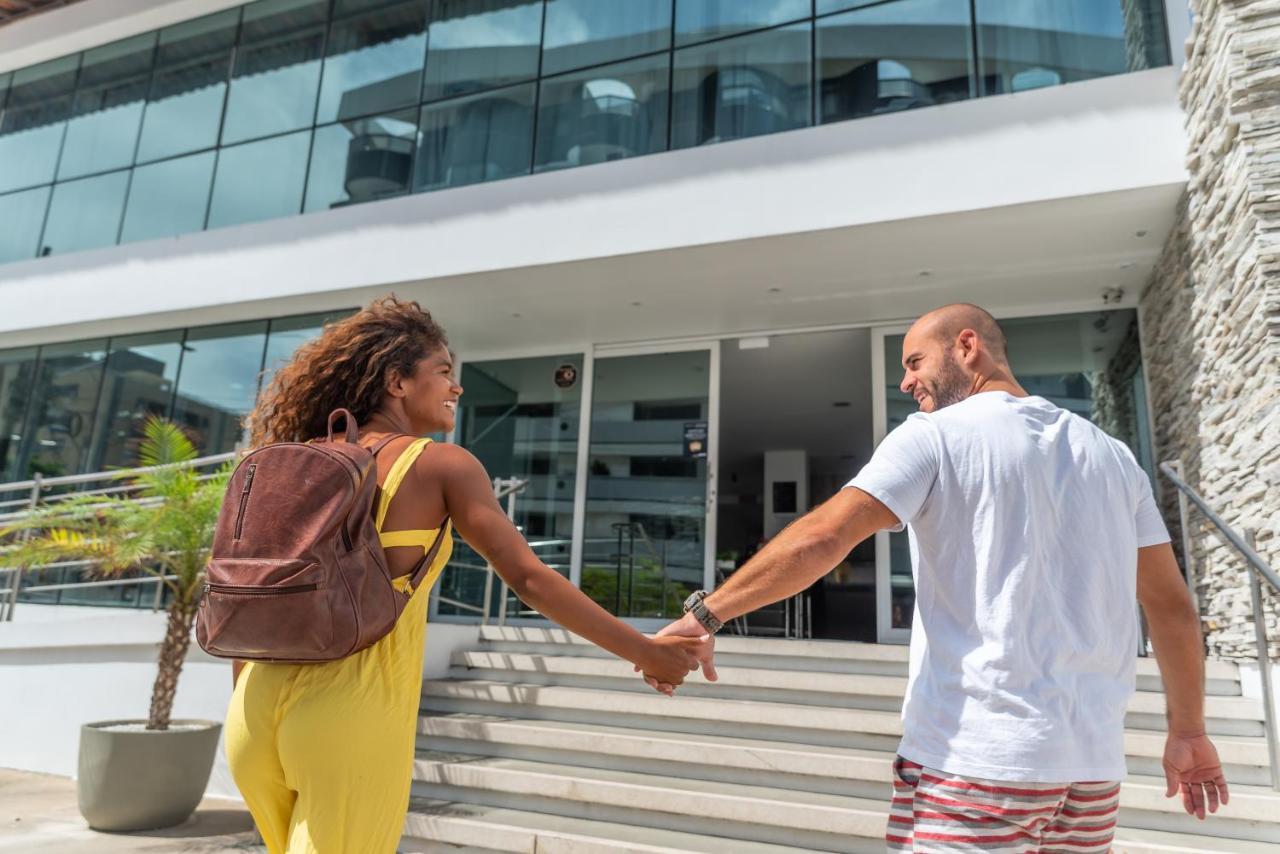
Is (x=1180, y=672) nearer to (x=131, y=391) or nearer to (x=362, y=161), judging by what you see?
(x=362, y=161)

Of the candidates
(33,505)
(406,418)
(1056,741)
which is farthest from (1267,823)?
(33,505)

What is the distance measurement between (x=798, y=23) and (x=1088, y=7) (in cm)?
191

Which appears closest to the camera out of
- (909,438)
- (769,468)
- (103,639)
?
(909,438)

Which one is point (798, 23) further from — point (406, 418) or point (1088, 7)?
point (406, 418)

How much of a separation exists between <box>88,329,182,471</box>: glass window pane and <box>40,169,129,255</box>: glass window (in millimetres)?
1072

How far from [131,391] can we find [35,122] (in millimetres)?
3756

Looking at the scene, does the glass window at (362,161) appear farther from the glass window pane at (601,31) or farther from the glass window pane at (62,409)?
the glass window pane at (62,409)

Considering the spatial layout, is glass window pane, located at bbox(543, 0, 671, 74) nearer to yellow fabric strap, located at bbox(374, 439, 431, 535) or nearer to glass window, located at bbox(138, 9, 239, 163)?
glass window, located at bbox(138, 9, 239, 163)

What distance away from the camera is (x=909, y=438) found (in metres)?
1.44

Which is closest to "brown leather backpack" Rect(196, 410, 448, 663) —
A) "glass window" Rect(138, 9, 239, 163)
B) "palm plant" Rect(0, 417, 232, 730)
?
"palm plant" Rect(0, 417, 232, 730)

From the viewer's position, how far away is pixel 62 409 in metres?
9.01

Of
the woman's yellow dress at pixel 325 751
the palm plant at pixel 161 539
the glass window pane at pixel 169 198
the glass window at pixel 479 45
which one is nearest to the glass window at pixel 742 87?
the glass window at pixel 479 45

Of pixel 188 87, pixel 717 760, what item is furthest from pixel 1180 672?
pixel 188 87

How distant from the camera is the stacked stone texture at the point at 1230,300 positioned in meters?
3.86
